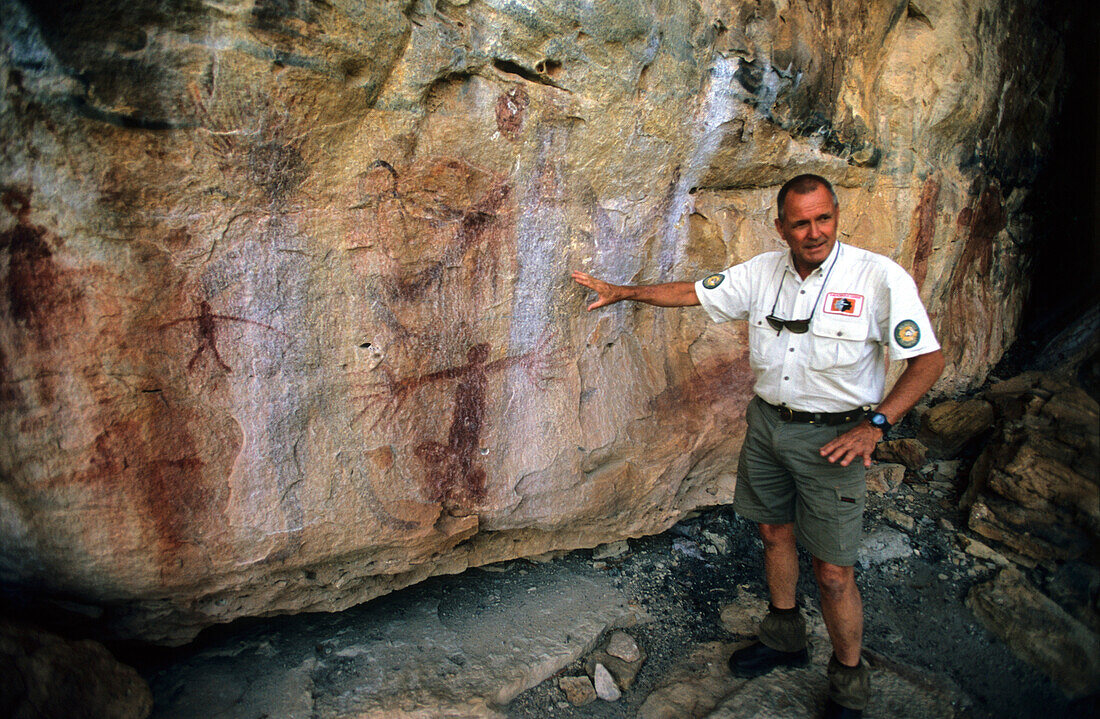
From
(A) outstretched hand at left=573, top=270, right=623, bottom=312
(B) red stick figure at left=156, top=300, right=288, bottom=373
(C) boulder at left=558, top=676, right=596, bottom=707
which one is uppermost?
(A) outstretched hand at left=573, top=270, right=623, bottom=312

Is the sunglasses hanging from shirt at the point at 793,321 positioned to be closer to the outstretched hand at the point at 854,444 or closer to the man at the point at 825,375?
the man at the point at 825,375

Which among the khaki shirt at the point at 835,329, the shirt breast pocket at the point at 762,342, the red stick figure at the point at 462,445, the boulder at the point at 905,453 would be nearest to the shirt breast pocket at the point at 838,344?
the khaki shirt at the point at 835,329

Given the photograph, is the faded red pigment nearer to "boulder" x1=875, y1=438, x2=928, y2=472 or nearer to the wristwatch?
"boulder" x1=875, y1=438, x2=928, y2=472

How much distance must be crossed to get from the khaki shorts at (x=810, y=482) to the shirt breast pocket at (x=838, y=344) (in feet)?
0.63

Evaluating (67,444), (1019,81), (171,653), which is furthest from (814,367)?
(1019,81)

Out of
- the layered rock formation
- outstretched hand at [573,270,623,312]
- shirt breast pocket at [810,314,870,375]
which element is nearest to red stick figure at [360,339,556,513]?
the layered rock formation

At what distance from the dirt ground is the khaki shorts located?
724 mm

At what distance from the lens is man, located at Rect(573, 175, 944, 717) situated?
71.2 inches

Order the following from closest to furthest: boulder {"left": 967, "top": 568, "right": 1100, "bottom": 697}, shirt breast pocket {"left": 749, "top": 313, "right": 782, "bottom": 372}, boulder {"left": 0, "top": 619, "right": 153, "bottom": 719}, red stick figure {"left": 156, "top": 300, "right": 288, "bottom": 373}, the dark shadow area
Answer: boulder {"left": 0, "top": 619, "right": 153, "bottom": 719} < red stick figure {"left": 156, "top": 300, "right": 288, "bottom": 373} < shirt breast pocket {"left": 749, "top": 313, "right": 782, "bottom": 372} < boulder {"left": 967, "top": 568, "right": 1100, "bottom": 697} < the dark shadow area

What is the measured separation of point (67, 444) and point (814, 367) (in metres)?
2.16

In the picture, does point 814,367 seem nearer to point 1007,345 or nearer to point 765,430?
point 765,430

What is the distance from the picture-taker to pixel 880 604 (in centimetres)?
261

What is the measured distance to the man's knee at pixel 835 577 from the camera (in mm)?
1965

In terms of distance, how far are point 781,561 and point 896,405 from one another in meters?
0.76
